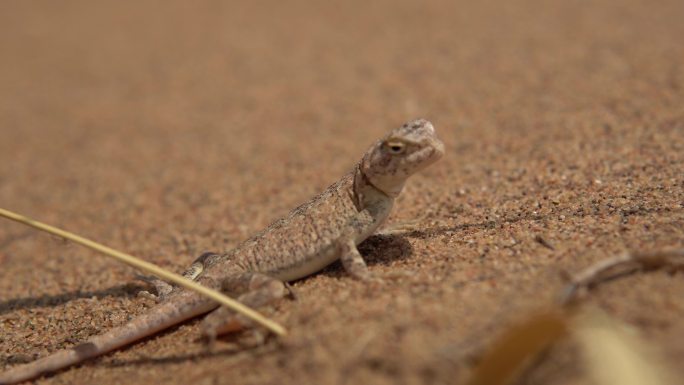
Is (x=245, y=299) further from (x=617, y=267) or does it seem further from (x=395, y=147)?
(x=617, y=267)

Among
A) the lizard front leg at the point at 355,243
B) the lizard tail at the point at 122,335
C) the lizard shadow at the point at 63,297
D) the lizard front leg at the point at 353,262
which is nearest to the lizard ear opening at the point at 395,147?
the lizard front leg at the point at 355,243

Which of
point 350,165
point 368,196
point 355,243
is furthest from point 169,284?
point 350,165

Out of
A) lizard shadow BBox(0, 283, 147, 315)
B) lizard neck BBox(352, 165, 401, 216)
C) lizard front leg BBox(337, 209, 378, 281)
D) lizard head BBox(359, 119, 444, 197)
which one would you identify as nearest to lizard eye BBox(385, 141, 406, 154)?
lizard head BBox(359, 119, 444, 197)

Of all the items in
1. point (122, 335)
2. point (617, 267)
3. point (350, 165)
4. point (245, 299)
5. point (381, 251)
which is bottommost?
point (617, 267)

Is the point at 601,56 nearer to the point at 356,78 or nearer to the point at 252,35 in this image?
the point at 356,78

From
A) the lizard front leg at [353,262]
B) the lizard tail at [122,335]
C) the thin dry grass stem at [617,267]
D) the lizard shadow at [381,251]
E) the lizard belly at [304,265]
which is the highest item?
the lizard tail at [122,335]

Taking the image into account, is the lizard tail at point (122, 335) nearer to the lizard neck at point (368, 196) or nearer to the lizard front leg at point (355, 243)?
the lizard front leg at point (355, 243)

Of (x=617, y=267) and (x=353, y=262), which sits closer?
(x=617, y=267)
